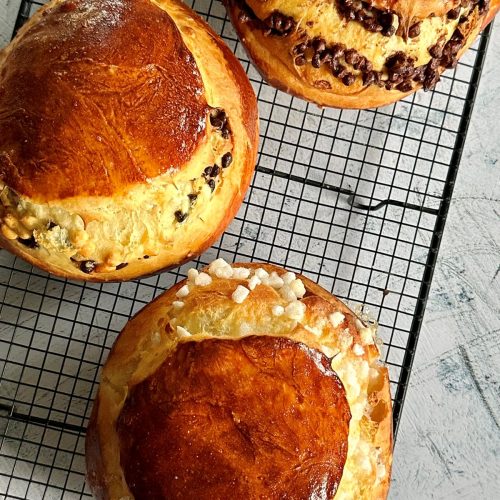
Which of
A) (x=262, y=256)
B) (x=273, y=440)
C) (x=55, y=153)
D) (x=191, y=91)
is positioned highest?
(x=191, y=91)

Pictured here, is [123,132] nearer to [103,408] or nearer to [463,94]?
[103,408]

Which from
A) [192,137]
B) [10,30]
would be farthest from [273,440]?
[10,30]

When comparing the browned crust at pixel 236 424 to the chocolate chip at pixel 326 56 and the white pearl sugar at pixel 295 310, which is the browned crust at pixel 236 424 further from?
the chocolate chip at pixel 326 56

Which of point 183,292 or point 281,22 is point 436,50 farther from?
point 183,292

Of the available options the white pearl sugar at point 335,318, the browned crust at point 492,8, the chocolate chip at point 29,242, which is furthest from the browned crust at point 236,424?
the browned crust at point 492,8

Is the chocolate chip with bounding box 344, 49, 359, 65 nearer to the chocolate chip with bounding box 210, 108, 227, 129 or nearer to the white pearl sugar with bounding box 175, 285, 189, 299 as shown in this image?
the chocolate chip with bounding box 210, 108, 227, 129

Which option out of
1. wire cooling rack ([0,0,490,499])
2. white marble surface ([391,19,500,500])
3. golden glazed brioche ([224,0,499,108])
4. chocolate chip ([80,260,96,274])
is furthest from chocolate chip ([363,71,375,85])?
chocolate chip ([80,260,96,274])

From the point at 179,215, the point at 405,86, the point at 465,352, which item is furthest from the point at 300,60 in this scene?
the point at 465,352
